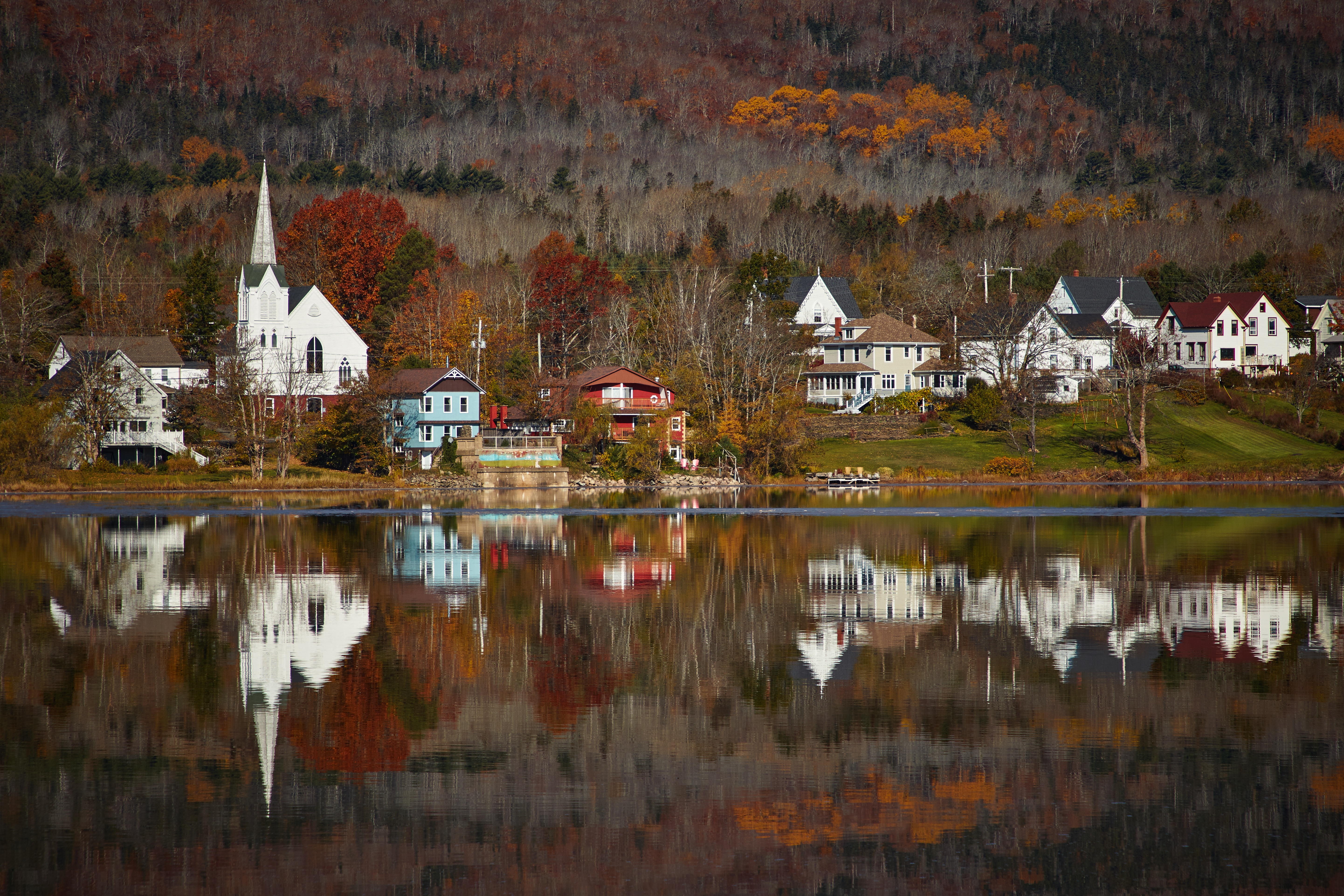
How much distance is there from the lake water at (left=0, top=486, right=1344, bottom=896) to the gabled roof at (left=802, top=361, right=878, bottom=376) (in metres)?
62.5

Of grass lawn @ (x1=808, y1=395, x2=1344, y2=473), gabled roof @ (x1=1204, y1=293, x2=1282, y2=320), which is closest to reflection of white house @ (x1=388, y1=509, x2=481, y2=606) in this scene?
grass lawn @ (x1=808, y1=395, x2=1344, y2=473)

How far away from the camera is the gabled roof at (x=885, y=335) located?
9850 cm

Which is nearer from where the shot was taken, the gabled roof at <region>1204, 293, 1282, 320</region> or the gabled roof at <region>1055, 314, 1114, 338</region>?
the gabled roof at <region>1055, 314, 1114, 338</region>

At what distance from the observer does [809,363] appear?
97000 millimetres

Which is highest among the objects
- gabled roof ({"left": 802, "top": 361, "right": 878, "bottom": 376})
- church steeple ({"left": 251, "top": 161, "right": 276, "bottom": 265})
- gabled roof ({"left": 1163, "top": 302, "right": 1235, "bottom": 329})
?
church steeple ({"left": 251, "top": 161, "right": 276, "bottom": 265})

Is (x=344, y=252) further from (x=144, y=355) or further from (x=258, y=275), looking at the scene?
(x=144, y=355)

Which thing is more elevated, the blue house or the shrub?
the blue house

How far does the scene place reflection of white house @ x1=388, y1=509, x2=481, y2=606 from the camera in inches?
1235

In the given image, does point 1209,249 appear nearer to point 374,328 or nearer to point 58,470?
point 374,328

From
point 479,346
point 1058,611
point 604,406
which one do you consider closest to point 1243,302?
point 604,406

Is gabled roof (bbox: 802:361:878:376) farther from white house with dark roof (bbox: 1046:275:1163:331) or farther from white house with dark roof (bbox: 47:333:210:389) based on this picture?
white house with dark roof (bbox: 47:333:210:389)

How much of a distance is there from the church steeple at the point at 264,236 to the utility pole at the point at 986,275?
49685 mm

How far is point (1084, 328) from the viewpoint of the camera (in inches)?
3903

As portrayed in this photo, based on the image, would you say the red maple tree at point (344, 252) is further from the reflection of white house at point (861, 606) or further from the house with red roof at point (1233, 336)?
the reflection of white house at point (861, 606)
